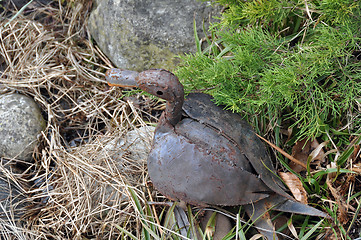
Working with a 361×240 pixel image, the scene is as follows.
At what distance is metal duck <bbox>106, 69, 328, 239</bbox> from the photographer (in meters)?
1.66

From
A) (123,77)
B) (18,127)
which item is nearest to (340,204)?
(123,77)

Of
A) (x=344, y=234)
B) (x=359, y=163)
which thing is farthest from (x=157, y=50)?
(x=344, y=234)

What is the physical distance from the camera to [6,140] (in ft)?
7.83

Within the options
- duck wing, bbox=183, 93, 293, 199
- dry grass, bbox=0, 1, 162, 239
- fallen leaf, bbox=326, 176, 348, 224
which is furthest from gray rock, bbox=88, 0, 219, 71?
fallen leaf, bbox=326, 176, 348, 224

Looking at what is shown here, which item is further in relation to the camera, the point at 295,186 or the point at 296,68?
the point at 295,186

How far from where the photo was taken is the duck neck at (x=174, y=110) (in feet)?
5.49

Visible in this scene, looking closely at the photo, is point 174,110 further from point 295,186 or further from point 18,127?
point 18,127

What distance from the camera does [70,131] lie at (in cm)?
260

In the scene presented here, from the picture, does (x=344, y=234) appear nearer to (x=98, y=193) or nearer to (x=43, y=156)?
(x=98, y=193)

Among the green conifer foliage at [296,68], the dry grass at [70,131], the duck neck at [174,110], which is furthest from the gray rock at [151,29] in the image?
the duck neck at [174,110]

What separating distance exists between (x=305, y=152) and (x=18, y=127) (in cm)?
180

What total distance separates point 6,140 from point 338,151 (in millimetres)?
2019

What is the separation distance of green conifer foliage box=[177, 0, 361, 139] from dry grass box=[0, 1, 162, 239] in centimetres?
71

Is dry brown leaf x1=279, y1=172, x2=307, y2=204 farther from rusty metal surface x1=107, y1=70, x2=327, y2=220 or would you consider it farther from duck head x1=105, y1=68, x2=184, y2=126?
duck head x1=105, y1=68, x2=184, y2=126
